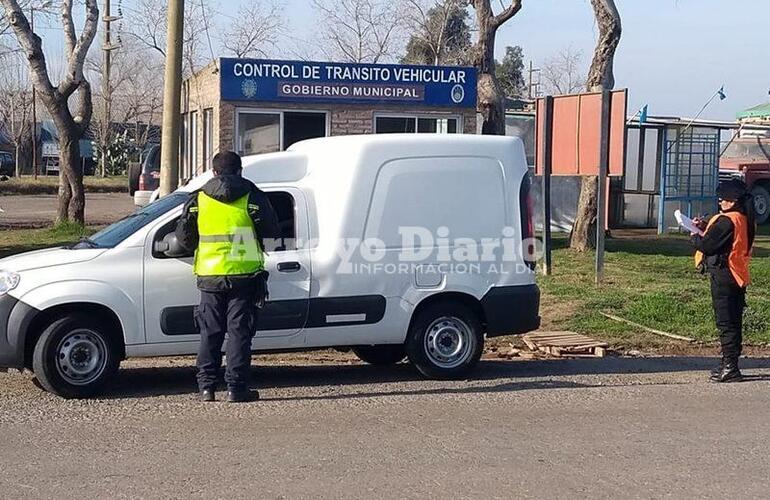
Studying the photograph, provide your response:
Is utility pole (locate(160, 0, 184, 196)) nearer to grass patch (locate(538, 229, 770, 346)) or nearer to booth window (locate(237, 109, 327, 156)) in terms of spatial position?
grass patch (locate(538, 229, 770, 346))

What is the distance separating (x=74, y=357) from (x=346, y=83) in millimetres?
10762

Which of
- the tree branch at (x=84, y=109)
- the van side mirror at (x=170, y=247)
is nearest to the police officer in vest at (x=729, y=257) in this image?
the van side mirror at (x=170, y=247)

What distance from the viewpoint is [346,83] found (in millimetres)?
17812

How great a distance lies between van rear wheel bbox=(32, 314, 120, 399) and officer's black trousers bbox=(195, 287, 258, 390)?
0.74 meters

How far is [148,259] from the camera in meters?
8.01

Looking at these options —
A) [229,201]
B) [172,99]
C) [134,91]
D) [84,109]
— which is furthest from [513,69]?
[229,201]

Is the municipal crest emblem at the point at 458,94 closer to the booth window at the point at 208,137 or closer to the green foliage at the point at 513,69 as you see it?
the booth window at the point at 208,137

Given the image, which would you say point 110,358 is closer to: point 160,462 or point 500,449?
point 160,462

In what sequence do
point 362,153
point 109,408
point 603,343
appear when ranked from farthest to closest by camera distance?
point 603,343 < point 362,153 < point 109,408

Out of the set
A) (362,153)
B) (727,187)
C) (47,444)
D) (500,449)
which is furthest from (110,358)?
(727,187)

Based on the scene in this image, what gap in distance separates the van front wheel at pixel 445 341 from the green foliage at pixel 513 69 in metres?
49.7

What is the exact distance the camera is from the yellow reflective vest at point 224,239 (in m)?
7.56

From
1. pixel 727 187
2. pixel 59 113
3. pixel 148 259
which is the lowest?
pixel 148 259

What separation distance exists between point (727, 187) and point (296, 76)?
9.90 metres
